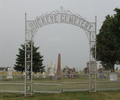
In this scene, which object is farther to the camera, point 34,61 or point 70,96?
point 34,61

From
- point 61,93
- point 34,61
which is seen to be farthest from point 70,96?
point 34,61

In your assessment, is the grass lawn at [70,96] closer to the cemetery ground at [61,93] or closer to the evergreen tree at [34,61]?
the cemetery ground at [61,93]

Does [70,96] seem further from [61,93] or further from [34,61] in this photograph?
[34,61]

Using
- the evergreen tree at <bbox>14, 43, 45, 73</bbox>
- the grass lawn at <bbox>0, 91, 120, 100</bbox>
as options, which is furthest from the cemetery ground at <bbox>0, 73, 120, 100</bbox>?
the evergreen tree at <bbox>14, 43, 45, 73</bbox>

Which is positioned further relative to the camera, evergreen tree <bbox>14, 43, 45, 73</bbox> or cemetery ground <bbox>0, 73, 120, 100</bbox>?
evergreen tree <bbox>14, 43, 45, 73</bbox>

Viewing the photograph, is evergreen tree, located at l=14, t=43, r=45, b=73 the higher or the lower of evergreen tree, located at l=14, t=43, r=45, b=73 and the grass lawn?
the higher

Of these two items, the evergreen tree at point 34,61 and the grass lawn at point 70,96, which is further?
the evergreen tree at point 34,61

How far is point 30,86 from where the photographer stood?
924 centimetres

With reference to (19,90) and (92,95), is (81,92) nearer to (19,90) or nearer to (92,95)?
(92,95)

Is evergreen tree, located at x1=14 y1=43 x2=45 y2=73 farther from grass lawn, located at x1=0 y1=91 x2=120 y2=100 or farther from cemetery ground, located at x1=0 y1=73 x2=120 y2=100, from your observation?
grass lawn, located at x1=0 y1=91 x2=120 y2=100

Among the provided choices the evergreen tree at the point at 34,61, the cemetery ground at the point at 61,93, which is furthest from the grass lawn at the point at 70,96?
the evergreen tree at the point at 34,61

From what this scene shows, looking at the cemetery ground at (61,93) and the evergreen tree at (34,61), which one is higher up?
the evergreen tree at (34,61)

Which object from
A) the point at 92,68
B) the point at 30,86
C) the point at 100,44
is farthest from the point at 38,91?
the point at 100,44

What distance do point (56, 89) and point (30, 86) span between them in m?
1.52
